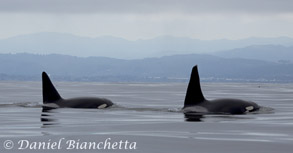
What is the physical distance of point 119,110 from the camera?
27891 mm

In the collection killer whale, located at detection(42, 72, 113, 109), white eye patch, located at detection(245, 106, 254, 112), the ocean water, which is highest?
killer whale, located at detection(42, 72, 113, 109)

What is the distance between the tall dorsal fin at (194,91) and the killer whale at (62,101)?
425 centimetres

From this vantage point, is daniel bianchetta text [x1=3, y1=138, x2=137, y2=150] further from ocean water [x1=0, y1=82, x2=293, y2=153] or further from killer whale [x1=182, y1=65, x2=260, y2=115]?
killer whale [x1=182, y1=65, x2=260, y2=115]

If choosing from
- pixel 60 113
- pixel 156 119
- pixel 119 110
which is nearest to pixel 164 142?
pixel 156 119

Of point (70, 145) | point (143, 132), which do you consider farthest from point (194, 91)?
point (70, 145)

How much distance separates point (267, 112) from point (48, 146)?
43.7 ft

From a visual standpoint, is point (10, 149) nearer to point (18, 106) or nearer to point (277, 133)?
point (277, 133)

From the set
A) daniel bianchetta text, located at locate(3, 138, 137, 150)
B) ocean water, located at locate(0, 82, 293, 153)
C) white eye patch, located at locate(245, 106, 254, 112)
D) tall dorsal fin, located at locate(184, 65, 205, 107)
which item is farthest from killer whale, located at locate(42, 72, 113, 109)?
daniel bianchetta text, located at locate(3, 138, 137, 150)

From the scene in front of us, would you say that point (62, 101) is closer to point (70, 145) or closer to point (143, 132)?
point (143, 132)

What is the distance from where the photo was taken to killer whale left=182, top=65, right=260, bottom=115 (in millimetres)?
25406

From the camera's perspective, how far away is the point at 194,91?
85.4 feet

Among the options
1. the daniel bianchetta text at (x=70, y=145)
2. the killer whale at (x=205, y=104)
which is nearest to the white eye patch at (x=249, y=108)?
the killer whale at (x=205, y=104)

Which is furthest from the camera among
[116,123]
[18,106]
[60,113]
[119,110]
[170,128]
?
[18,106]

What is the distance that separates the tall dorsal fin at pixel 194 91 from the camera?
2572 centimetres
